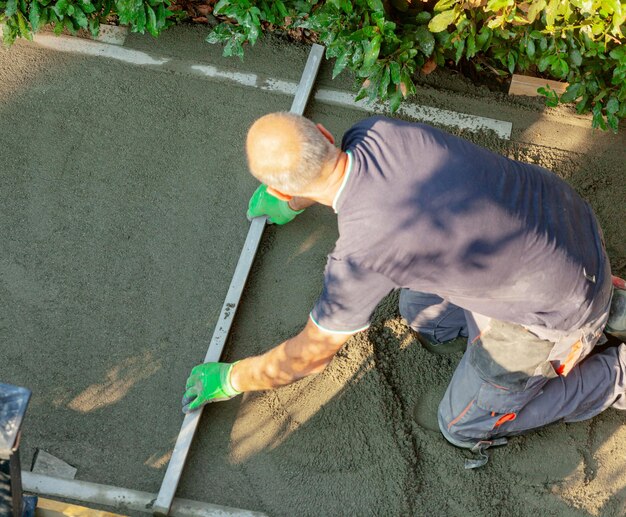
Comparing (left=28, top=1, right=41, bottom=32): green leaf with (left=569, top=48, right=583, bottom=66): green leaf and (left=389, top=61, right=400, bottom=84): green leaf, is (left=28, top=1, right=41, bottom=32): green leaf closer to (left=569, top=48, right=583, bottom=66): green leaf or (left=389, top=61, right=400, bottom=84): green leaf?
(left=389, top=61, right=400, bottom=84): green leaf

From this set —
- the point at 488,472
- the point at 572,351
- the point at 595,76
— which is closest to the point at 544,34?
the point at 595,76

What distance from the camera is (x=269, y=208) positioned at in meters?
3.83

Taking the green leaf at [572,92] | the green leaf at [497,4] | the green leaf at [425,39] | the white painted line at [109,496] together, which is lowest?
the white painted line at [109,496]

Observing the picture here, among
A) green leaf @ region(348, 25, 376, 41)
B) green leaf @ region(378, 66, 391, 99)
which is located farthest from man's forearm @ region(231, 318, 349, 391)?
green leaf @ region(348, 25, 376, 41)

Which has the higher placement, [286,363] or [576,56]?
[576,56]

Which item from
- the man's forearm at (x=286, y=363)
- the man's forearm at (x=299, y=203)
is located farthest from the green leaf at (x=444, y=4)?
the man's forearm at (x=286, y=363)

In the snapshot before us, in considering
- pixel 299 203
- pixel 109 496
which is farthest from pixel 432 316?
pixel 109 496

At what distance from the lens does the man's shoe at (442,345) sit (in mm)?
3830

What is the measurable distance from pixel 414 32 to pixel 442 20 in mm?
289

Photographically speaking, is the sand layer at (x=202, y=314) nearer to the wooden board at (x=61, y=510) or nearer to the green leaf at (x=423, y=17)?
the wooden board at (x=61, y=510)

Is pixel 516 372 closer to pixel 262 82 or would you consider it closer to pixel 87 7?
pixel 262 82

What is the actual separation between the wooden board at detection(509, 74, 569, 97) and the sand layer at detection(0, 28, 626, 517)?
4.5 inches

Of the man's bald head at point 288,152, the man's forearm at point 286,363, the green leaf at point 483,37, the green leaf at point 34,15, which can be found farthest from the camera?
the green leaf at point 34,15

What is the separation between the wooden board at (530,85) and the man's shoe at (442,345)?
5.56ft
